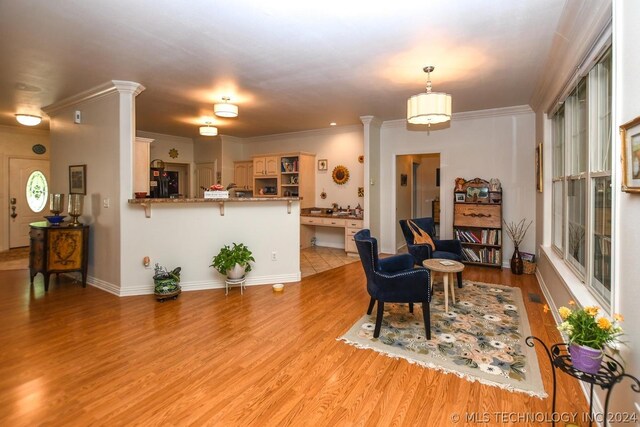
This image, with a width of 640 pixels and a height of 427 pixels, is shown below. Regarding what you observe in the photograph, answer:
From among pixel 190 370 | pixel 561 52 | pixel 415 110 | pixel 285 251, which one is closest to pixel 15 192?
pixel 285 251

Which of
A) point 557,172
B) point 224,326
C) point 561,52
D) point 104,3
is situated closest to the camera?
point 104,3

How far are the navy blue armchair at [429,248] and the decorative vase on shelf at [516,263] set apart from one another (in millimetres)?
1104

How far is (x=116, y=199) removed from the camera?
392 cm

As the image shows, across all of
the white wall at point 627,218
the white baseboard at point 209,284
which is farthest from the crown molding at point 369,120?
the white wall at point 627,218

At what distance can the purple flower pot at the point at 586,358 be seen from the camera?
4.59ft

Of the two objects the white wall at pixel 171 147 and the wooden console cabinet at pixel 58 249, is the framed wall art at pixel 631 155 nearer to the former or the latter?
the wooden console cabinet at pixel 58 249

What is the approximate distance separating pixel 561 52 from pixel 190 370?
3.93m

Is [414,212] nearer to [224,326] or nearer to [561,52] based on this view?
[561,52]

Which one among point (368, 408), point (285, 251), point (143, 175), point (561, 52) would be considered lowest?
point (368, 408)

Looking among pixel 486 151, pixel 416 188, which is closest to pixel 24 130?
pixel 416 188

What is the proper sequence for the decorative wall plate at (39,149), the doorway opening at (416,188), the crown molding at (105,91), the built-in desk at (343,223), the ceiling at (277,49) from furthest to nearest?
the decorative wall plate at (39,149), the doorway opening at (416,188), the built-in desk at (343,223), the crown molding at (105,91), the ceiling at (277,49)

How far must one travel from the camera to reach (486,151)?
5.37 m

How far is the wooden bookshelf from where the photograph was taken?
517cm

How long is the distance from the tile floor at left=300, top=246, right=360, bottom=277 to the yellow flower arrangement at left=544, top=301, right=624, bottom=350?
3.60 metres
